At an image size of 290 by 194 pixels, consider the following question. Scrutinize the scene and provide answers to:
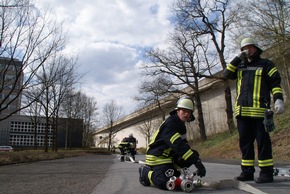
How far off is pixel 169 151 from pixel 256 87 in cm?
174

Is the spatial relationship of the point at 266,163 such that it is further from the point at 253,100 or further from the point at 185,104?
the point at 185,104

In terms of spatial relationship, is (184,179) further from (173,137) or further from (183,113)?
(183,113)

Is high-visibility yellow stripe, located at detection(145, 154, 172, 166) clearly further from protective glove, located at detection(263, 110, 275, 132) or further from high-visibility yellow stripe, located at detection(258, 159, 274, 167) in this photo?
protective glove, located at detection(263, 110, 275, 132)

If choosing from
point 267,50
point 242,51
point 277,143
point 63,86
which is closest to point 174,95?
point 63,86

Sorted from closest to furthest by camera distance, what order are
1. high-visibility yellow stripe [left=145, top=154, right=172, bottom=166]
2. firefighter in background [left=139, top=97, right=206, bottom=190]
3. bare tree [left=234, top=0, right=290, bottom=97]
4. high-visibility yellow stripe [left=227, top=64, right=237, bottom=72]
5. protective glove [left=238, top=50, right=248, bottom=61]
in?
firefighter in background [left=139, top=97, right=206, bottom=190] < high-visibility yellow stripe [left=145, top=154, right=172, bottom=166] < protective glove [left=238, top=50, right=248, bottom=61] < high-visibility yellow stripe [left=227, top=64, right=237, bottom=72] < bare tree [left=234, top=0, right=290, bottom=97]

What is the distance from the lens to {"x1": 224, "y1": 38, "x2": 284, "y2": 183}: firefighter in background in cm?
454

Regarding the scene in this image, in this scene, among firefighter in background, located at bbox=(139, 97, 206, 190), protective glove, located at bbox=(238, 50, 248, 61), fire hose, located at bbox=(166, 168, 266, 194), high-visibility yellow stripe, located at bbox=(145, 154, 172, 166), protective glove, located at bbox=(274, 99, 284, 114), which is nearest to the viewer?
fire hose, located at bbox=(166, 168, 266, 194)

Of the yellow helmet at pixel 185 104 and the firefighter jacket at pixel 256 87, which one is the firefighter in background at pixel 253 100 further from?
the yellow helmet at pixel 185 104

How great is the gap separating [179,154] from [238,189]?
3.10 feet

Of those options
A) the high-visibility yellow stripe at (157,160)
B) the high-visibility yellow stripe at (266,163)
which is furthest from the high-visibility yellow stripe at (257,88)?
the high-visibility yellow stripe at (157,160)

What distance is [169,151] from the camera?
4492 mm

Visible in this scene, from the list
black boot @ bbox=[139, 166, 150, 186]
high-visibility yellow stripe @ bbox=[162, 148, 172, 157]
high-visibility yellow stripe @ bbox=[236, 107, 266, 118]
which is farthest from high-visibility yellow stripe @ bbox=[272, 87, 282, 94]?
black boot @ bbox=[139, 166, 150, 186]

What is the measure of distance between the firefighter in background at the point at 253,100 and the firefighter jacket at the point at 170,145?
41.1 inches

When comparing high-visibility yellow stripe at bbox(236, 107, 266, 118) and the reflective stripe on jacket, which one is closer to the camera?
the reflective stripe on jacket
